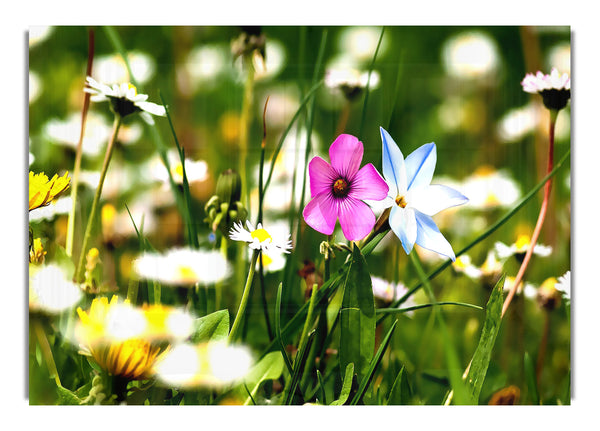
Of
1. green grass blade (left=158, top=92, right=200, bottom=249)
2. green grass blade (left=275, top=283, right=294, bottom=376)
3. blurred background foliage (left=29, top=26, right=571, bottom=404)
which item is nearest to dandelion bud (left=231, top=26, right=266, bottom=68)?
blurred background foliage (left=29, top=26, right=571, bottom=404)

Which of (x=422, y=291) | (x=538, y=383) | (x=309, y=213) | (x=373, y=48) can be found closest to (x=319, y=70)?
→ (x=373, y=48)

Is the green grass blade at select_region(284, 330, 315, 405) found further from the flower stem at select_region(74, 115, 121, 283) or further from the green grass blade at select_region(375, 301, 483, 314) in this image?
the flower stem at select_region(74, 115, 121, 283)

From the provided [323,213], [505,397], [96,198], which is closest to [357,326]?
[323,213]

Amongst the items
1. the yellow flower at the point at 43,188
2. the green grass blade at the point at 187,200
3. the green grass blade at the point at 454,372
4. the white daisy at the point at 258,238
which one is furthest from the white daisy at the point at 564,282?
the yellow flower at the point at 43,188

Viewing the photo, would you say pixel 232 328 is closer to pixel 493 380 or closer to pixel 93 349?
pixel 93 349

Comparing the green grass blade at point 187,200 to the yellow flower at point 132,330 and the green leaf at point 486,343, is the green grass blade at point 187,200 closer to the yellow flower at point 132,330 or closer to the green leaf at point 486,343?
the yellow flower at point 132,330

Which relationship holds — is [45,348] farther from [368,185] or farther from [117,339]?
[368,185]
